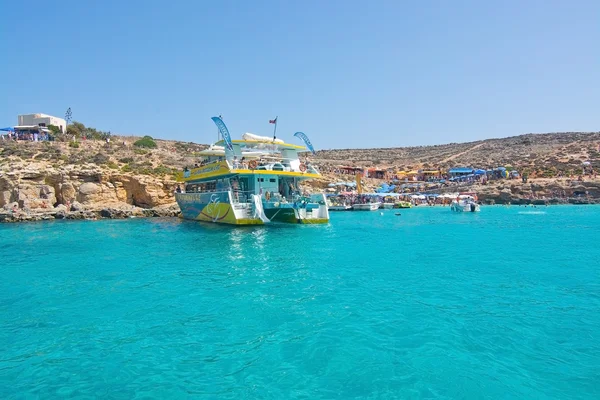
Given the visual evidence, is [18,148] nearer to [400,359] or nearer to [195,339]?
[195,339]

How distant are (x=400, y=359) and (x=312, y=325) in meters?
1.90

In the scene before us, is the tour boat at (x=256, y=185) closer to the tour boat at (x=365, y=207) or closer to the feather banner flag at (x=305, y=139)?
the feather banner flag at (x=305, y=139)

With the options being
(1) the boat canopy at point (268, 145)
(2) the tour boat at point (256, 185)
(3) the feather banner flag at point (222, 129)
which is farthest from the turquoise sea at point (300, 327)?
(1) the boat canopy at point (268, 145)

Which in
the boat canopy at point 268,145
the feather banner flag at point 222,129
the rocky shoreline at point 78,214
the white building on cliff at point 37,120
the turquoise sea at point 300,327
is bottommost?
the turquoise sea at point 300,327

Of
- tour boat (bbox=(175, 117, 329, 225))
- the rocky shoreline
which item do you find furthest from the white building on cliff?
tour boat (bbox=(175, 117, 329, 225))

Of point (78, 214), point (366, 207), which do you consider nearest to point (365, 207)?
point (366, 207)

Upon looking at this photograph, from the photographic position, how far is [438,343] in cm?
646

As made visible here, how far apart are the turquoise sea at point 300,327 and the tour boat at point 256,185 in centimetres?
975

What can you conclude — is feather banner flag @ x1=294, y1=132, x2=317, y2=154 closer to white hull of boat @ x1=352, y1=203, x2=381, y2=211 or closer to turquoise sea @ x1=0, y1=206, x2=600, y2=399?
turquoise sea @ x1=0, y1=206, x2=600, y2=399

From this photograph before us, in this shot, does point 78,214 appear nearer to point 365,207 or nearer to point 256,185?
point 256,185

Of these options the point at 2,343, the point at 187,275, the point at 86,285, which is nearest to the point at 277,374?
the point at 2,343

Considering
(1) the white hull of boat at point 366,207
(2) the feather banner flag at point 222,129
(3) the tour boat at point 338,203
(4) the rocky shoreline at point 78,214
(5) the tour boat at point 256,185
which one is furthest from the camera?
(3) the tour boat at point 338,203

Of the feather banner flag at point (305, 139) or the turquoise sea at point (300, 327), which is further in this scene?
the feather banner flag at point (305, 139)

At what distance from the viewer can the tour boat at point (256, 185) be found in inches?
961
